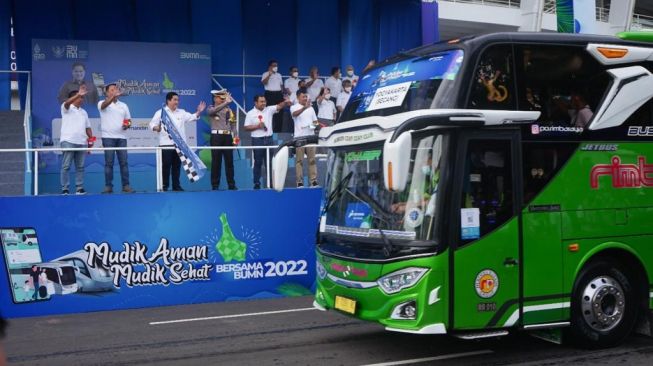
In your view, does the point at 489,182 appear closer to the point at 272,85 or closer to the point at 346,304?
the point at 346,304

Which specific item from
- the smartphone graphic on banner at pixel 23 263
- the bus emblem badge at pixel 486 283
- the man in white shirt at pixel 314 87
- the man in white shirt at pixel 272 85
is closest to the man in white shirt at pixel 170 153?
the smartphone graphic on banner at pixel 23 263

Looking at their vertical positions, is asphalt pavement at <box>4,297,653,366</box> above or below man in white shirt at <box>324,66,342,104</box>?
below

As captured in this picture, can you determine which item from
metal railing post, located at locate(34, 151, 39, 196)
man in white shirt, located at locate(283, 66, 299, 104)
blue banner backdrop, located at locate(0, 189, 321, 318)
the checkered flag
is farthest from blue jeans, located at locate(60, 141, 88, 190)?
man in white shirt, located at locate(283, 66, 299, 104)

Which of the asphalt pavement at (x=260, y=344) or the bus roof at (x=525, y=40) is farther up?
the bus roof at (x=525, y=40)

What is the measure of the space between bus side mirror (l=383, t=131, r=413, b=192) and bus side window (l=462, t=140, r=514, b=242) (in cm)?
105

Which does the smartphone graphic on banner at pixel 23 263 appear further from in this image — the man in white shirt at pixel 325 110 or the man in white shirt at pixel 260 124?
the man in white shirt at pixel 325 110

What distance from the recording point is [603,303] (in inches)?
327

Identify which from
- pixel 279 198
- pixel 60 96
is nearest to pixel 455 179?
pixel 279 198

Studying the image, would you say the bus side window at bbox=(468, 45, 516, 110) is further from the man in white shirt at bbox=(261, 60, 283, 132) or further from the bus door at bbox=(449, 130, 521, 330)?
the man in white shirt at bbox=(261, 60, 283, 132)

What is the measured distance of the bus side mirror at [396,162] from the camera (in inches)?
265

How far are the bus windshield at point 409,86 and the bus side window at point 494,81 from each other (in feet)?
0.80

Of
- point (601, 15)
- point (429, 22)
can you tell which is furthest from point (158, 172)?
point (601, 15)

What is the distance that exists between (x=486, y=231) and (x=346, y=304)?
1.69 metres

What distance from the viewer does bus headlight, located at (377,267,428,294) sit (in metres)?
7.36
